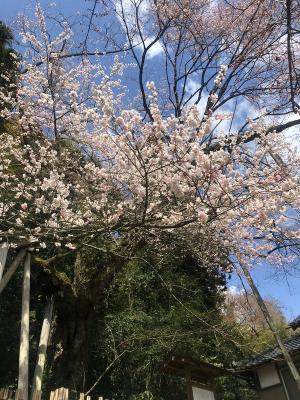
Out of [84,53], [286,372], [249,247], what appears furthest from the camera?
[286,372]

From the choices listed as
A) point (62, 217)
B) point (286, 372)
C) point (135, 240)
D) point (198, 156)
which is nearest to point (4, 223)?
point (62, 217)

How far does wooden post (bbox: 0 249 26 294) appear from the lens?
20.7 feet

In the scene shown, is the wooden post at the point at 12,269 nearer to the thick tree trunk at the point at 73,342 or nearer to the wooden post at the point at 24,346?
the wooden post at the point at 24,346

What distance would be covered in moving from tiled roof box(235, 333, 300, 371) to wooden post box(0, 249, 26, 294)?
17.2 ft

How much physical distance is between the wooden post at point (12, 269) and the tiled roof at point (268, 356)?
5237mm

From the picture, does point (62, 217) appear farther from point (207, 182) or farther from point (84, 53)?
point (84, 53)

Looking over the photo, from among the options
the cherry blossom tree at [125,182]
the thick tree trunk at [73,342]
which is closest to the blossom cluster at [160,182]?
the cherry blossom tree at [125,182]

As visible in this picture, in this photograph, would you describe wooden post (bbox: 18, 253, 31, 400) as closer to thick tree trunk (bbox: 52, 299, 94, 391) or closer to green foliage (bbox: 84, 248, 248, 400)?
thick tree trunk (bbox: 52, 299, 94, 391)

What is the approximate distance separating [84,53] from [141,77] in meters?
1.39

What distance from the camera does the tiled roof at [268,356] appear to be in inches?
315

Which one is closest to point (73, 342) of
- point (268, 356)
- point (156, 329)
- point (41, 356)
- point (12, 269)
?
point (41, 356)

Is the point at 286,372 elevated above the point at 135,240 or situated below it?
below

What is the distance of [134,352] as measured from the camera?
304 inches

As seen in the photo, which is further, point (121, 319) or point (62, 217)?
point (121, 319)
